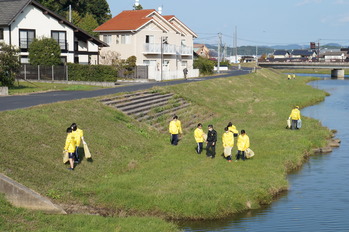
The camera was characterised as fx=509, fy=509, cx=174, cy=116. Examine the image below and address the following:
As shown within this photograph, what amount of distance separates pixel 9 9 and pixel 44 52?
696 centimetres

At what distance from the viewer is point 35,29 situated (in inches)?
2195

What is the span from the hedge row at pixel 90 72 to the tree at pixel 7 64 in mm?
10664

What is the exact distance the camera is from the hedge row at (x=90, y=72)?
A: 167ft

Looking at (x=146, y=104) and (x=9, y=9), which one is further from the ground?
(x=9, y=9)

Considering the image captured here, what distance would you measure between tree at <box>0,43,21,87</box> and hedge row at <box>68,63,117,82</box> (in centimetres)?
1066

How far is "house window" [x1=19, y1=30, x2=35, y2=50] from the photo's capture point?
2151 inches

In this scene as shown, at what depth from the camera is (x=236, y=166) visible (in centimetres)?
2306

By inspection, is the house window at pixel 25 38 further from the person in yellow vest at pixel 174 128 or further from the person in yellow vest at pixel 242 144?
the person in yellow vest at pixel 242 144

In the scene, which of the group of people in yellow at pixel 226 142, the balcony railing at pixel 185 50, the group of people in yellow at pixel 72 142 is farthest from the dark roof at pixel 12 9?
the group of people in yellow at pixel 72 142

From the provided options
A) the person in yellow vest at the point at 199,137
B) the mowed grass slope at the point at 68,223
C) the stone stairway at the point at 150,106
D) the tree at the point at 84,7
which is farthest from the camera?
the tree at the point at 84,7

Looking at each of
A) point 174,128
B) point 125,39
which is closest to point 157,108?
point 174,128

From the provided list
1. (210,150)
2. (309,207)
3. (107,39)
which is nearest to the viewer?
(309,207)

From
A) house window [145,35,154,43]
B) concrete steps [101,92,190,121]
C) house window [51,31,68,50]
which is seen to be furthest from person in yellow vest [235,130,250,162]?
house window [145,35,154,43]

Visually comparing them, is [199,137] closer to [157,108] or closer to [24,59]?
[157,108]
